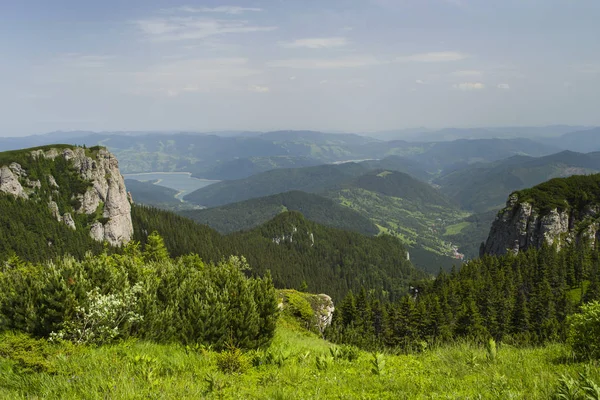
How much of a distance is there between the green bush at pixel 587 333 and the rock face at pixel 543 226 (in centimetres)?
14293

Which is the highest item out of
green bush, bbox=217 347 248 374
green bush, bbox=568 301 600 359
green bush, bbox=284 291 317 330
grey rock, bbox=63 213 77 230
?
green bush, bbox=568 301 600 359

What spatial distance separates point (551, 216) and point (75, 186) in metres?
201

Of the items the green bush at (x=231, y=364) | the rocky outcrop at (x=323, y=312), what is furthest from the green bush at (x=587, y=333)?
the rocky outcrop at (x=323, y=312)

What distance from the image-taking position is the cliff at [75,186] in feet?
438

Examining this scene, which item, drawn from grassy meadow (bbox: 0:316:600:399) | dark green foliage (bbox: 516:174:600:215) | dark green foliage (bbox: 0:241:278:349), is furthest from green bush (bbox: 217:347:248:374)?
dark green foliage (bbox: 516:174:600:215)

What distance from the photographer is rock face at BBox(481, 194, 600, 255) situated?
5197 inches

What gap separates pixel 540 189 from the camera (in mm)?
157000

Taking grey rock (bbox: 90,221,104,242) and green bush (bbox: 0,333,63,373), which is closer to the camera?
green bush (bbox: 0,333,63,373)

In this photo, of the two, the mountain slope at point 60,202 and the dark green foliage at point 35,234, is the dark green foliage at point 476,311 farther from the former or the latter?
the mountain slope at point 60,202

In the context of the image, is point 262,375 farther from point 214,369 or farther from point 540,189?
point 540,189

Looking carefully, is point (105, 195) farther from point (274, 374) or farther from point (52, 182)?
point (274, 374)

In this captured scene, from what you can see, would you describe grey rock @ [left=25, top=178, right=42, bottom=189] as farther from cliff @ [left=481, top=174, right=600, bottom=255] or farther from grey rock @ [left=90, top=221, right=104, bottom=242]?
cliff @ [left=481, top=174, right=600, bottom=255]

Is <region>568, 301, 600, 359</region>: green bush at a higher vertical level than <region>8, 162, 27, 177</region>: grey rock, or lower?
lower

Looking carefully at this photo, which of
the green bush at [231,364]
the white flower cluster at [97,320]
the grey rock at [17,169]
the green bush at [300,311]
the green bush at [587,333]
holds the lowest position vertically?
the green bush at [300,311]
